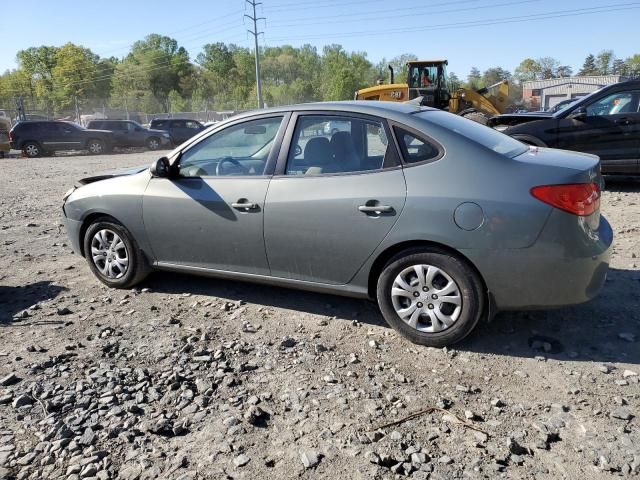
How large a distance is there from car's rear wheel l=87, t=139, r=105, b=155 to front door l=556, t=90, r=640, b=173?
73.7ft

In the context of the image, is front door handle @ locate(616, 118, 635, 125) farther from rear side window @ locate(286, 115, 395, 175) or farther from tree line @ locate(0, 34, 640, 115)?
tree line @ locate(0, 34, 640, 115)

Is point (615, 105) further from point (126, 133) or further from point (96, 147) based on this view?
point (96, 147)

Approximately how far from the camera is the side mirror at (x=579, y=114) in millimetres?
8759

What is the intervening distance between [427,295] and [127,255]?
9.41 feet

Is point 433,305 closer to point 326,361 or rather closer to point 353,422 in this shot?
point 326,361

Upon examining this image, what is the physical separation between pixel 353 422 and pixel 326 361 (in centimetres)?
75

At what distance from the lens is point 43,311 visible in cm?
475

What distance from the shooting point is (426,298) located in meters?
3.74

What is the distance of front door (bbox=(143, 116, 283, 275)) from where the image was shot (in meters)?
4.29

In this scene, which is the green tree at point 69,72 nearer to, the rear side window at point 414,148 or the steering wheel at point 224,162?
the steering wheel at point 224,162

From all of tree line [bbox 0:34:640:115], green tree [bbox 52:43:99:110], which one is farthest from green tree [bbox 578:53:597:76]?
green tree [bbox 52:43:99:110]

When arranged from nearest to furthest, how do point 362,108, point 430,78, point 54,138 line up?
point 362,108
point 430,78
point 54,138

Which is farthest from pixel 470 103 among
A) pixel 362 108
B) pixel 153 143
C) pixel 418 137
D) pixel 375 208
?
pixel 375 208

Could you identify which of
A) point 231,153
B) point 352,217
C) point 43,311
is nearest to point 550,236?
point 352,217
